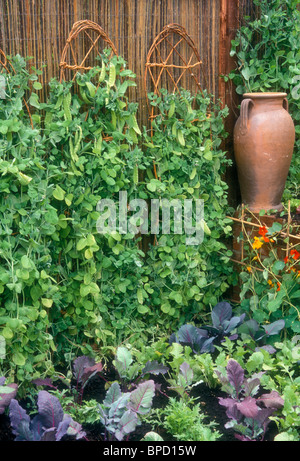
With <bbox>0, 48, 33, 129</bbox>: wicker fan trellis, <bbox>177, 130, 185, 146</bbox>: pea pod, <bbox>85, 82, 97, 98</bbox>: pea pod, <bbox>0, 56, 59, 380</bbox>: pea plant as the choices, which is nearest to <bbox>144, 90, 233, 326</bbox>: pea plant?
<bbox>177, 130, 185, 146</bbox>: pea pod

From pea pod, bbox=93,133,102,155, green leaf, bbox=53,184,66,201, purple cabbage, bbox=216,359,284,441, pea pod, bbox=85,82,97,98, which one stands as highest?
pea pod, bbox=85,82,97,98

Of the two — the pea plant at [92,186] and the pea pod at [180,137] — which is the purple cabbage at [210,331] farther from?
the pea pod at [180,137]

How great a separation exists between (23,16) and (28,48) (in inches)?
6.1

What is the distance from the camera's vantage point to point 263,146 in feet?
11.9

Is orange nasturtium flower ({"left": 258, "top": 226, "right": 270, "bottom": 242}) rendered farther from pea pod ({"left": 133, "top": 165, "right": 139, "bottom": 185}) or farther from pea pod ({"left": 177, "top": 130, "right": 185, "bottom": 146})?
pea pod ({"left": 133, "top": 165, "right": 139, "bottom": 185})

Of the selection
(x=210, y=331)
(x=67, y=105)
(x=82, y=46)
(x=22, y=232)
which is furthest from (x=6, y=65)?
(x=210, y=331)

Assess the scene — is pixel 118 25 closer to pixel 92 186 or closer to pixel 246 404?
pixel 92 186

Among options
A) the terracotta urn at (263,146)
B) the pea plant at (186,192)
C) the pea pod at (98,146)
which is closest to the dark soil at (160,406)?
the pea plant at (186,192)

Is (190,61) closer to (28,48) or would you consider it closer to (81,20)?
(81,20)

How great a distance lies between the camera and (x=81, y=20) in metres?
3.13

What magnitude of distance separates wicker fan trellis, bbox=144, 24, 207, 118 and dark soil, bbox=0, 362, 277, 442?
4.99ft

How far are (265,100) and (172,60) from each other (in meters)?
Result: 0.63

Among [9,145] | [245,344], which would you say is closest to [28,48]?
[9,145]

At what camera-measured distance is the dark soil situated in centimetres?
261
